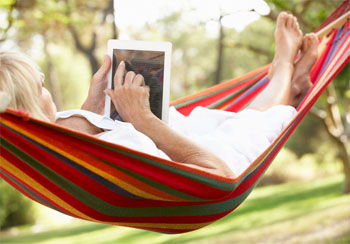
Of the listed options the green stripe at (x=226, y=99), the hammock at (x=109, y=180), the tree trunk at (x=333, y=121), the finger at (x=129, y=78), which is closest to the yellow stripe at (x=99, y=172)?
the hammock at (x=109, y=180)

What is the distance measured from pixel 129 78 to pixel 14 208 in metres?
7.68

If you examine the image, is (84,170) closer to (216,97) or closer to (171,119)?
(171,119)

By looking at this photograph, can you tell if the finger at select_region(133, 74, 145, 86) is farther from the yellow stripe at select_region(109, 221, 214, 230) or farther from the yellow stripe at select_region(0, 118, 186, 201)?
the yellow stripe at select_region(109, 221, 214, 230)

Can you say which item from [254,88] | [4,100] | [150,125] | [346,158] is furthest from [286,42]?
[346,158]

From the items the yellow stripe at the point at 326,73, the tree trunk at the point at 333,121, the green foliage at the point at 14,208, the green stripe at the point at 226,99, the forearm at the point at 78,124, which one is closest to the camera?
the forearm at the point at 78,124

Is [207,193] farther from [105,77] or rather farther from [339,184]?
[339,184]

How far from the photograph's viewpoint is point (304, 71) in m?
2.37

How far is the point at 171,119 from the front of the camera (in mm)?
1982

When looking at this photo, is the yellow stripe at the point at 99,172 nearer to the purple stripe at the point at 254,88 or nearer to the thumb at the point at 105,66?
the thumb at the point at 105,66

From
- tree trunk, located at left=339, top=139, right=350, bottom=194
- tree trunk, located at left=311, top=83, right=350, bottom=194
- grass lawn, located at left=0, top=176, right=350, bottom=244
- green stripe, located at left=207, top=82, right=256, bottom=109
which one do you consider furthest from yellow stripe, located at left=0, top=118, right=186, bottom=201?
tree trunk, located at left=339, top=139, right=350, bottom=194

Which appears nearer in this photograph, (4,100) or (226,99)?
(4,100)

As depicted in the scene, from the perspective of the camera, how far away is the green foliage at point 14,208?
27.7ft

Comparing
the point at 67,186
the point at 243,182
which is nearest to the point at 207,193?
the point at 243,182

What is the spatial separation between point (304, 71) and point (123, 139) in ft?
4.02
